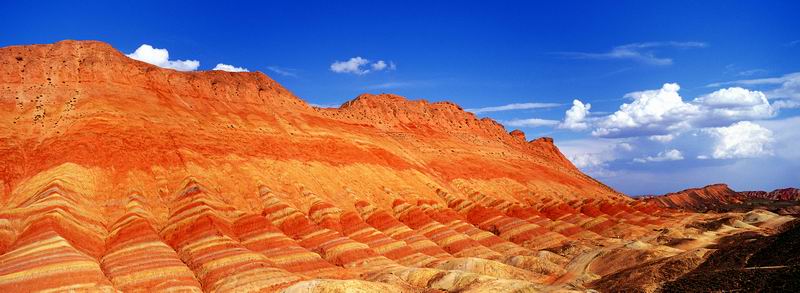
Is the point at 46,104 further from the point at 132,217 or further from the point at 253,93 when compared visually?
the point at 253,93

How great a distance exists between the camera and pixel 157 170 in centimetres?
6488

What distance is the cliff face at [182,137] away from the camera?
62.6 m

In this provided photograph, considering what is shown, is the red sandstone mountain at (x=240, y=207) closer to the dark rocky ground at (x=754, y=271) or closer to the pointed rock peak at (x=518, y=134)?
the dark rocky ground at (x=754, y=271)

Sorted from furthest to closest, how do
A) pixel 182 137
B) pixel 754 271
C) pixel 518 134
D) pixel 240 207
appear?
pixel 518 134 → pixel 182 137 → pixel 240 207 → pixel 754 271

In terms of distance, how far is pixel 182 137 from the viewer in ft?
235

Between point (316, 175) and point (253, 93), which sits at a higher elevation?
point (253, 93)

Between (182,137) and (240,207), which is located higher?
(182,137)

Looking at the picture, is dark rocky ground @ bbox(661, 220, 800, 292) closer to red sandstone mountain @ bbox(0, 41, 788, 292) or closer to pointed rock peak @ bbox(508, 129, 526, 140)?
red sandstone mountain @ bbox(0, 41, 788, 292)

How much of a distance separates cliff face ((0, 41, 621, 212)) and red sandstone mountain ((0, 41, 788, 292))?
26 centimetres

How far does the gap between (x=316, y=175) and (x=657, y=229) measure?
219 ft

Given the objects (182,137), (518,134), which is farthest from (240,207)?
(518,134)

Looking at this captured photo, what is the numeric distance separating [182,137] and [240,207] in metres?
14.4

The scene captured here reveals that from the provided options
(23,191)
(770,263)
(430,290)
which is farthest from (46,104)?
(770,263)

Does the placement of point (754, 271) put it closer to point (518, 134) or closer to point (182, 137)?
point (182, 137)
